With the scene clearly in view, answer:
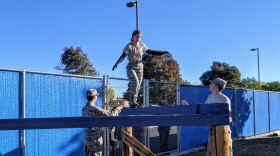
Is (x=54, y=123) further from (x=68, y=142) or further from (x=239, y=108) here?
(x=239, y=108)

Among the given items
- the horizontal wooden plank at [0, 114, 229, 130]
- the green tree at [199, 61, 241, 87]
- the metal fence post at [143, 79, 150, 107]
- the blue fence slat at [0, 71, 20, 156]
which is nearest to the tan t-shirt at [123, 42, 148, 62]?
the blue fence slat at [0, 71, 20, 156]

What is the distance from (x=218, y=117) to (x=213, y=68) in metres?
55.1

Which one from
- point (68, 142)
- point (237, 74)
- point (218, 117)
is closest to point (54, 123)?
point (218, 117)

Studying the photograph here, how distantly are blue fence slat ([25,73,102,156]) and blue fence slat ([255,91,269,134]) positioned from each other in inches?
473

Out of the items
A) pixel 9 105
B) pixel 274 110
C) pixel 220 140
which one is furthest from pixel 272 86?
pixel 220 140

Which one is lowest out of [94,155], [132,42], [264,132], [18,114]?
[264,132]

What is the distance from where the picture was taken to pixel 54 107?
337 inches

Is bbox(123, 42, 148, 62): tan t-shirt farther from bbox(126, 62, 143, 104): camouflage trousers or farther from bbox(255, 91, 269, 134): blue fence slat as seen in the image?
bbox(255, 91, 269, 134): blue fence slat

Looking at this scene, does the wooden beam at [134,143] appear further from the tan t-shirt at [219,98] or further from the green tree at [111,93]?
the green tree at [111,93]

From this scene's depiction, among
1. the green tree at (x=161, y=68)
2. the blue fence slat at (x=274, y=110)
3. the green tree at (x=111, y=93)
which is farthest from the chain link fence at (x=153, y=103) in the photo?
the green tree at (x=161, y=68)

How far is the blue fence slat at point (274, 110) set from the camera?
21344 mm

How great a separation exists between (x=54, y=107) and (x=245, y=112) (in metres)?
11.3

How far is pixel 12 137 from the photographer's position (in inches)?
304

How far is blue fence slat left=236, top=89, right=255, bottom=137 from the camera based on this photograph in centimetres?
1720
